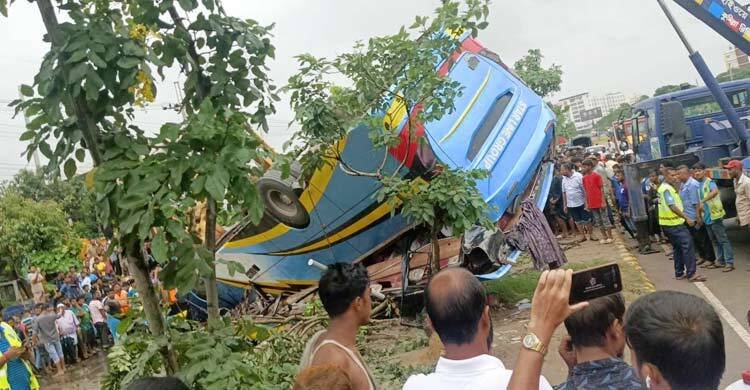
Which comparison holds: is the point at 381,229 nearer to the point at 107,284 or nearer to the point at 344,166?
the point at 344,166

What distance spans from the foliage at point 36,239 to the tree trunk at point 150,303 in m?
18.5

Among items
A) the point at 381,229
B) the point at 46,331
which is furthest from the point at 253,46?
the point at 46,331

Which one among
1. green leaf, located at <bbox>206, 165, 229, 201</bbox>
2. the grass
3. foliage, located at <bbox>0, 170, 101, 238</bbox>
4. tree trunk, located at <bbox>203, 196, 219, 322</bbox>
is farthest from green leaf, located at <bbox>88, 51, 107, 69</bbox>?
foliage, located at <bbox>0, 170, 101, 238</bbox>

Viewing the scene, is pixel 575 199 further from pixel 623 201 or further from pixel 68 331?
pixel 68 331

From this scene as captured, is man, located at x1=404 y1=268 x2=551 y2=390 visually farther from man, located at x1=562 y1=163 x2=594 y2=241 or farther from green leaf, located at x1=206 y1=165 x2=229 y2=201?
man, located at x1=562 y1=163 x2=594 y2=241

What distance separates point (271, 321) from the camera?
8055mm

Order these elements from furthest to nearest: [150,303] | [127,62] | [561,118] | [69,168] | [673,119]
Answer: [561,118], [673,119], [150,303], [69,168], [127,62]

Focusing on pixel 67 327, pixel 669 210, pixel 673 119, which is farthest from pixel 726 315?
pixel 67 327

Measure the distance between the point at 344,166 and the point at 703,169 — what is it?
486cm

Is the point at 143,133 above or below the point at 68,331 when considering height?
above

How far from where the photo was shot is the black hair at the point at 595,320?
207cm

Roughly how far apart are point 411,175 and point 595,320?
17.5 ft

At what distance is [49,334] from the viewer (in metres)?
10.5

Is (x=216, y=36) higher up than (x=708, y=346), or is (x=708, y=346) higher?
(x=216, y=36)
